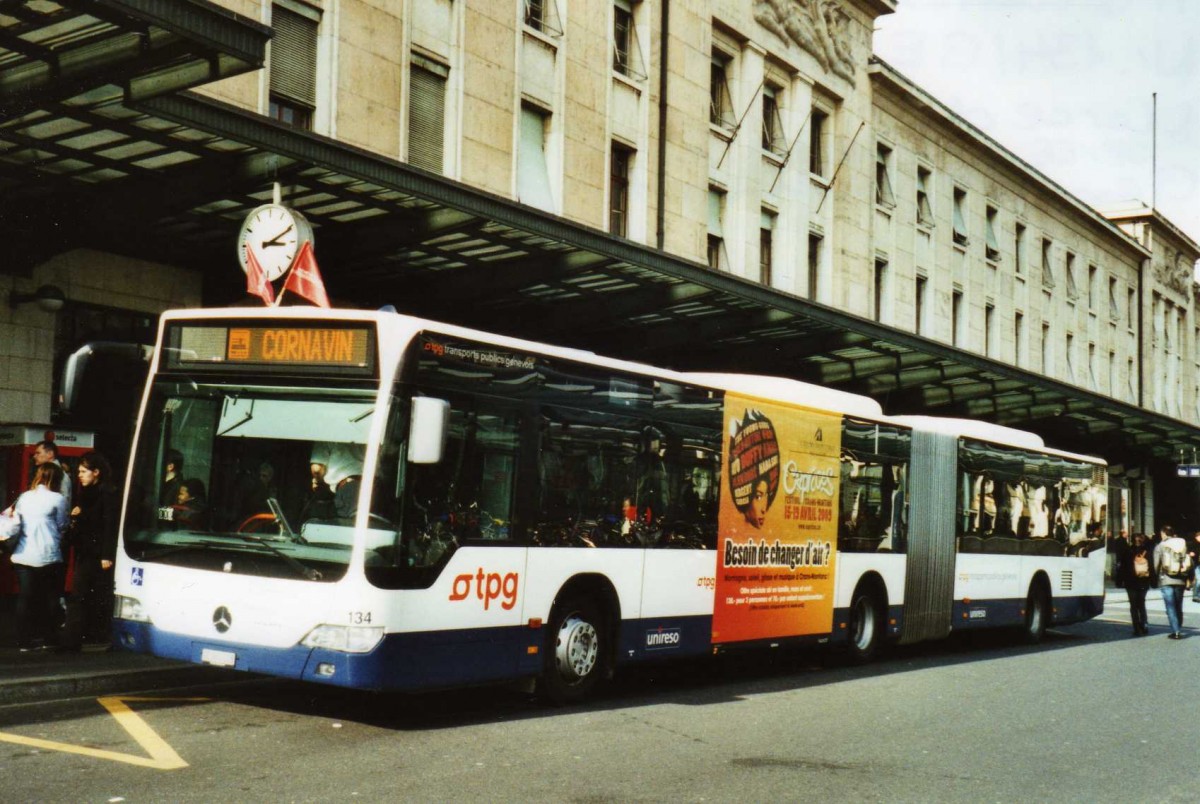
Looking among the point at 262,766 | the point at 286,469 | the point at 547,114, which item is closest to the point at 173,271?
the point at 547,114

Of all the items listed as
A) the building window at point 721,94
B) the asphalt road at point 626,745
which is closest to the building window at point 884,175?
the building window at point 721,94

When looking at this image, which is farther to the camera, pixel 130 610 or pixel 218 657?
pixel 130 610

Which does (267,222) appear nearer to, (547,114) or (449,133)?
(449,133)

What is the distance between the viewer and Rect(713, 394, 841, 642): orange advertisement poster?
39.9 ft

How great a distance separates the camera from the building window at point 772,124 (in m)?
28.6

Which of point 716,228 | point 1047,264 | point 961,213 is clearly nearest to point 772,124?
point 716,228

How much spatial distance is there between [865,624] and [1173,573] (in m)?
8.40

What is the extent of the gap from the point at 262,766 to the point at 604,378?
14.3 feet

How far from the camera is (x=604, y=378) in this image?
1055cm

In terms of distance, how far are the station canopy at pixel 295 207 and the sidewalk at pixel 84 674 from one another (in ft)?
14.4

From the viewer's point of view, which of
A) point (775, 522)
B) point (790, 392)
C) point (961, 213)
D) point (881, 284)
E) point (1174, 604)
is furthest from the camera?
point (961, 213)

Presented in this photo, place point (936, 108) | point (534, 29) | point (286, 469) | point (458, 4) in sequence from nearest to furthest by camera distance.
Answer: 1. point (286, 469)
2. point (458, 4)
3. point (534, 29)
4. point (936, 108)

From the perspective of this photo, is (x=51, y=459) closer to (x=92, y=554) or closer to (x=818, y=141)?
(x=92, y=554)

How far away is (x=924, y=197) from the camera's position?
35.4 meters
